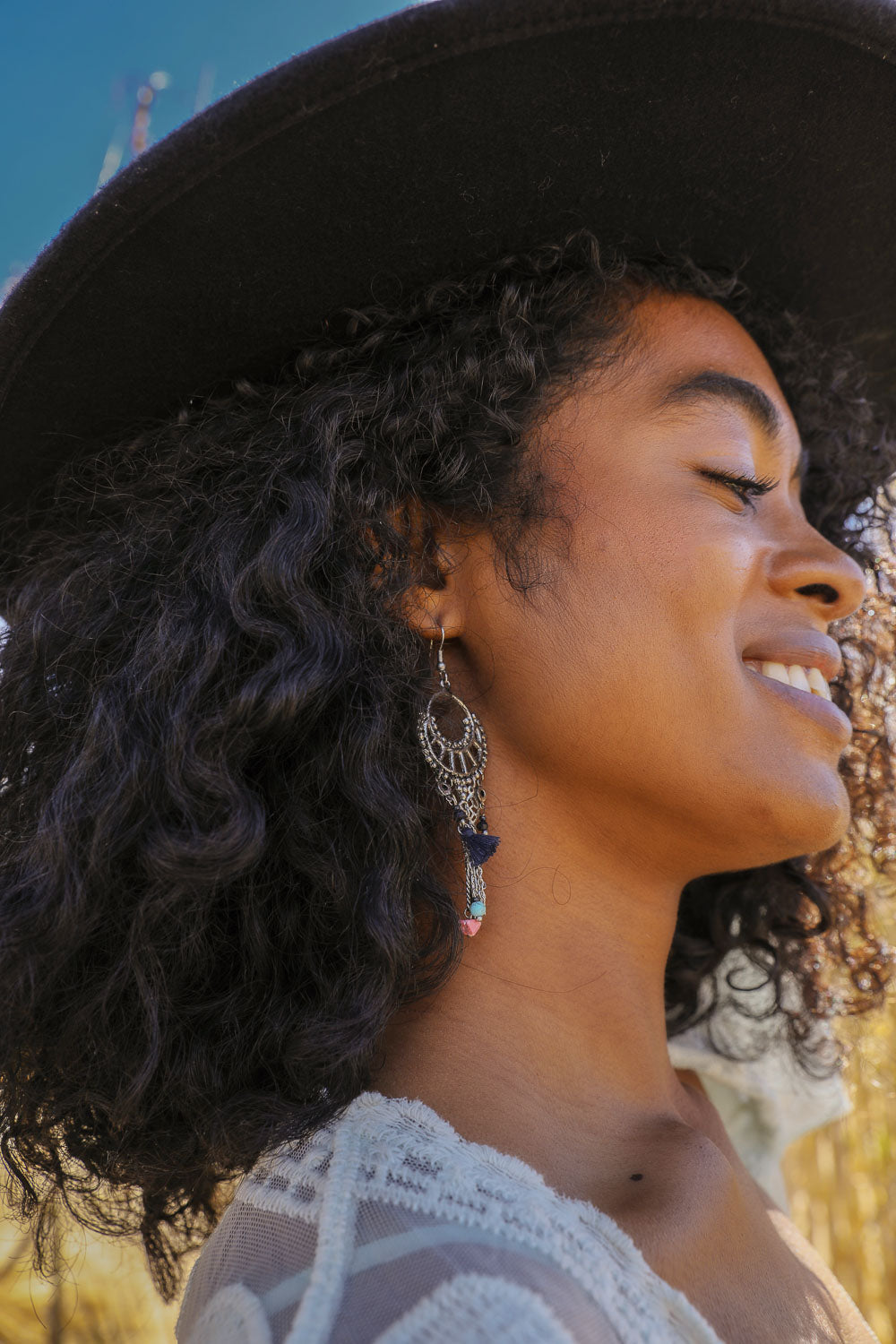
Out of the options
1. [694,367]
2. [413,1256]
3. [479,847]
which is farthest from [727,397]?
[413,1256]

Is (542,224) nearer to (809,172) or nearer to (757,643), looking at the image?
(809,172)

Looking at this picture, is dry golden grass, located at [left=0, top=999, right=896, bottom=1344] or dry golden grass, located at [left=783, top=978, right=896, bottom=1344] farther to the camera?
dry golden grass, located at [left=783, top=978, right=896, bottom=1344]

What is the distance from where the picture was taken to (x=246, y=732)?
55.3 inches

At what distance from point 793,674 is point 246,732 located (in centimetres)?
82

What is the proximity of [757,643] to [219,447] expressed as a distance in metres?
0.85

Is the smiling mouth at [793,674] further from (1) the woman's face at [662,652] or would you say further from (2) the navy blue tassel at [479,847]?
(2) the navy blue tassel at [479,847]

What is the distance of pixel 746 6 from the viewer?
4.40 ft

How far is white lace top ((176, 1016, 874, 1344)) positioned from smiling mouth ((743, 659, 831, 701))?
78 centimetres

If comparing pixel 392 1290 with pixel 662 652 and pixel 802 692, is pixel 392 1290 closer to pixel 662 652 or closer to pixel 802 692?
pixel 662 652

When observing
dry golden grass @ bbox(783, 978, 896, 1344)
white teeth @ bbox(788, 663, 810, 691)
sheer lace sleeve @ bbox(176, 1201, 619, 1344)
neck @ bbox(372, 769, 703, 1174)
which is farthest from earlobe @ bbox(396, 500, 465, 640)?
dry golden grass @ bbox(783, 978, 896, 1344)

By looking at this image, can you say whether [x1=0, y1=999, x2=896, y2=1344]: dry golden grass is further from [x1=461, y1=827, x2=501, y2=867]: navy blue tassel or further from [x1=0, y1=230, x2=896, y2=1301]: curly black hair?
[x1=461, y1=827, x2=501, y2=867]: navy blue tassel

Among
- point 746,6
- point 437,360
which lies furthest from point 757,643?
point 746,6

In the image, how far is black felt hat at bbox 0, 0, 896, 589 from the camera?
1314 millimetres

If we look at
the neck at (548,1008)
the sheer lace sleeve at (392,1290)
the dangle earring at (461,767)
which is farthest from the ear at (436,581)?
the sheer lace sleeve at (392,1290)
